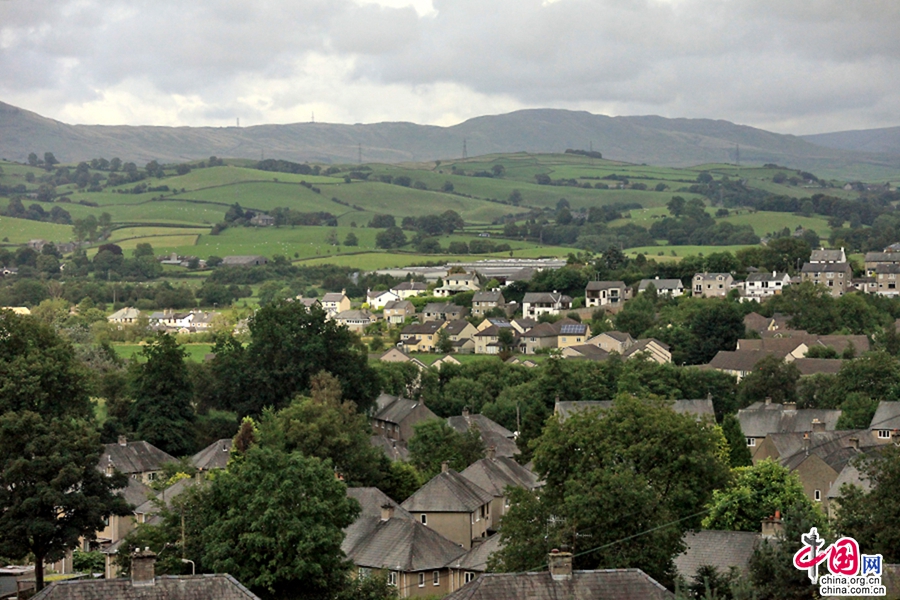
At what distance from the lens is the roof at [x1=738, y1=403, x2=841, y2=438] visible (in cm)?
6406

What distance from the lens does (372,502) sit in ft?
148

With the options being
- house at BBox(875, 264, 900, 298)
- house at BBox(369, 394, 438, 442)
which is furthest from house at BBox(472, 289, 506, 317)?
house at BBox(369, 394, 438, 442)

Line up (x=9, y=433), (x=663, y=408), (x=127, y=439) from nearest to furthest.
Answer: (x=663, y=408) < (x=9, y=433) < (x=127, y=439)

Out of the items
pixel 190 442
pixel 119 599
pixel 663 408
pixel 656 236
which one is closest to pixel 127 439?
pixel 190 442

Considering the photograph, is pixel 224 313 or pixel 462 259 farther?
pixel 462 259

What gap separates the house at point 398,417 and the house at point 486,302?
147 feet

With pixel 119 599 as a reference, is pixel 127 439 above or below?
below

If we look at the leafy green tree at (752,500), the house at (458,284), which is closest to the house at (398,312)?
the house at (458,284)

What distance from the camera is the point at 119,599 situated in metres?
24.1

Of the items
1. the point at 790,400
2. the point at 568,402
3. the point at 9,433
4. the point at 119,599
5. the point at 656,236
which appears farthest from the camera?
the point at 656,236

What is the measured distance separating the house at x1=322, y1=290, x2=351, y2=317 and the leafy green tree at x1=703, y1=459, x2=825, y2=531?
298 feet

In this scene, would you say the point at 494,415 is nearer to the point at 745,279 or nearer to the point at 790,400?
the point at 790,400

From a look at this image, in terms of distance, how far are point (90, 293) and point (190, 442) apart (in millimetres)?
82124

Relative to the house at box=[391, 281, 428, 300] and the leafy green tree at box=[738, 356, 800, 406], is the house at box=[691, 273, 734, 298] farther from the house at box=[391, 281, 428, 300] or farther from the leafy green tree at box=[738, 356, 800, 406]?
the leafy green tree at box=[738, 356, 800, 406]
